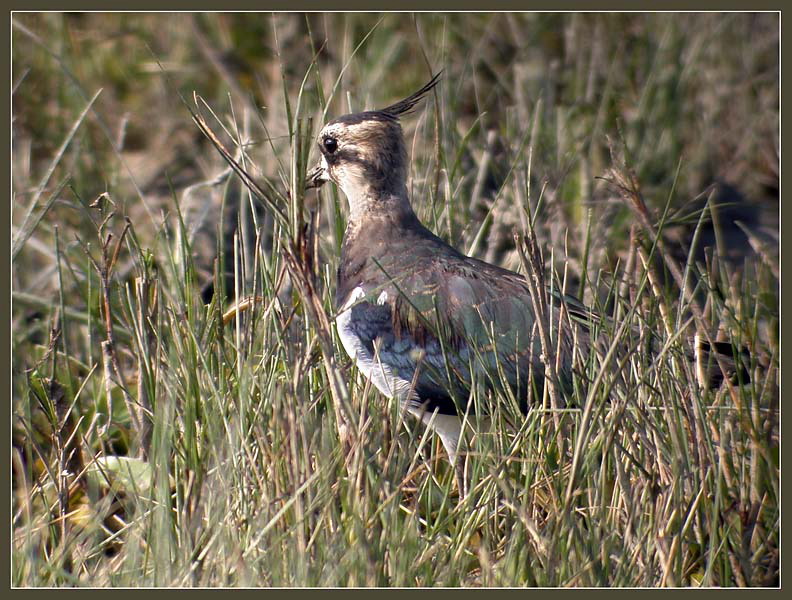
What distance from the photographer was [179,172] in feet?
21.4

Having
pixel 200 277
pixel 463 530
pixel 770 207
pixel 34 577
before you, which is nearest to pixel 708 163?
pixel 770 207

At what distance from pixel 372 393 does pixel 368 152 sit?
0.95 m

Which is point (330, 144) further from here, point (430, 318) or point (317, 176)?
point (430, 318)

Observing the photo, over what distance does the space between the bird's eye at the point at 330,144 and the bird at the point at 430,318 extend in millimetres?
23

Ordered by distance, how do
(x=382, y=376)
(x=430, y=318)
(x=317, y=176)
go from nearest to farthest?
(x=382, y=376) < (x=430, y=318) < (x=317, y=176)

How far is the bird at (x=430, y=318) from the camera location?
3453 millimetres

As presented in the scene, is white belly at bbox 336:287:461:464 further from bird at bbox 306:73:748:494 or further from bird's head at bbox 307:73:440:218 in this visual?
bird's head at bbox 307:73:440:218

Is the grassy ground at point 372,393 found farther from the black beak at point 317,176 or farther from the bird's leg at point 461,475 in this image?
the black beak at point 317,176

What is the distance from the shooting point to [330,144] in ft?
13.0

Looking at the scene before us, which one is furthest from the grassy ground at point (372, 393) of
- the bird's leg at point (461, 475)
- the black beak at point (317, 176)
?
the black beak at point (317, 176)

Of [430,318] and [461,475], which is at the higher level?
[430,318]

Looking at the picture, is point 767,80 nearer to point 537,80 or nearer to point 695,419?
point 537,80

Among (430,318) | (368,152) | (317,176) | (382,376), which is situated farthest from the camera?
(317,176)

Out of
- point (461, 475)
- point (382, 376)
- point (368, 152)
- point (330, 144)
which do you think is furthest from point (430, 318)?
point (330, 144)
